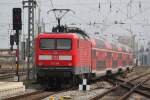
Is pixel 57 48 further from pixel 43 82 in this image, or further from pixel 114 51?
pixel 114 51

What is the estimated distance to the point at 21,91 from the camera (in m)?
24.5

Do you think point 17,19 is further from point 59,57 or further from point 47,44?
point 59,57

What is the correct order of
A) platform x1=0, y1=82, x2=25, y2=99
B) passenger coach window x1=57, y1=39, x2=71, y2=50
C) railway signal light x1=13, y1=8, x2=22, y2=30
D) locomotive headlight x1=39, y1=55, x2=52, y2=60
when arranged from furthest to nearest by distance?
railway signal light x1=13, y1=8, x2=22, y2=30
passenger coach window x1=57, y1=39, x2=71, y2=50
locomotive headlight x1=39, y1=55, x2=52, y2=60
platform x1=0, y1=82, x2=25, y2=99

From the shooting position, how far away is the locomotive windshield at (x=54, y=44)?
25406mm

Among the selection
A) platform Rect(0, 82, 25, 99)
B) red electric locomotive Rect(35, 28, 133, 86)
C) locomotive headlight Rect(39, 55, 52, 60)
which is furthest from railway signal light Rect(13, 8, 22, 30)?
platform Rect(0, 82, 25, 99)

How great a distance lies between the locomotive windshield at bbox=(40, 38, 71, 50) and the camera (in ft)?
83.4

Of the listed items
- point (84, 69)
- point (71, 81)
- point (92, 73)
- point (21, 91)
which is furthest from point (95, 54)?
point (21, 91)

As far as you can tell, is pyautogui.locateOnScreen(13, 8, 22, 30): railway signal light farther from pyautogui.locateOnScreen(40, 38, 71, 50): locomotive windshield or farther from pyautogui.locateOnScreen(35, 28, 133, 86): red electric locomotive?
pyautogui.locateOnScreen(40, 38, 71, 50): locomotive windshield

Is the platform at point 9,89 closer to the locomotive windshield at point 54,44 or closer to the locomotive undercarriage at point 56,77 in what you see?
the locomotive undercarriage at point 56,77

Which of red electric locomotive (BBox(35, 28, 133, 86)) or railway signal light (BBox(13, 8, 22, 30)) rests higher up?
railway signal light (BBox(13, 8, 22, 30))

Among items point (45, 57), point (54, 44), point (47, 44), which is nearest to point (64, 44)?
point (54, 44)

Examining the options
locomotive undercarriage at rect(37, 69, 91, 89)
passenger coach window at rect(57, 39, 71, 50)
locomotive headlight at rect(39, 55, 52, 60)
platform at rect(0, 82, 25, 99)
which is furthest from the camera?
passenger coach window at rect(57, 39, 71, 50)

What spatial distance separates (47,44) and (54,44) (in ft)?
1.22

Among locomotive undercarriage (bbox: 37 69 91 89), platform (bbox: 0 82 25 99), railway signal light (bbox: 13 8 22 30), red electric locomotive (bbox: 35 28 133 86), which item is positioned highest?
railway signal light (bbox: 13 8 22 30)
